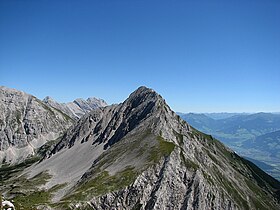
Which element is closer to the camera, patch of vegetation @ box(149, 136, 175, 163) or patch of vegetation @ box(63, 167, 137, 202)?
patch of vegetation @ box(63, 167, 137, 202)

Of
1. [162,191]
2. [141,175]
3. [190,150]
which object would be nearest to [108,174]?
[141,175]

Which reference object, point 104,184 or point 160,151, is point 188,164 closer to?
point 160,151

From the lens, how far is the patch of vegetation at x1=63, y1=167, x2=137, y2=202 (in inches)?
4911

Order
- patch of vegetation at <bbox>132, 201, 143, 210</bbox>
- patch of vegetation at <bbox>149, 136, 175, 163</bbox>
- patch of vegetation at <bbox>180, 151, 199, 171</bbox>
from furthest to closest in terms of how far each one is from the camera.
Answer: patch of vegetation at <bbox>180, 151, 199, 171</bbox> → patch of vegetation at <bbox>149, 136, 175, 163</bbox> → patch of vegetation at <bbox>132, 201, 143, 210</bbox>

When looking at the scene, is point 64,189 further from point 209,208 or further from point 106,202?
point 209,208

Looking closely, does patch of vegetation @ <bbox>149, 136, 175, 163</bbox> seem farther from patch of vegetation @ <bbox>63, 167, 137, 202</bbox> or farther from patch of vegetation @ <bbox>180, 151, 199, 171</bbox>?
patch of vegetation @ <bbox>63, 167, 137, 202</bbox>

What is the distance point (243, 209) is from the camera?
611 feet

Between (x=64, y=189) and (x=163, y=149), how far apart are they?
66113mm

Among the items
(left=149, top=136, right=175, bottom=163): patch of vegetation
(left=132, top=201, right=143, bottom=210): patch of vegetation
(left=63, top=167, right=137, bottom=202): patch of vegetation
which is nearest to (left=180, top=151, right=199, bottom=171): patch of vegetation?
(left=149, top=136, right=175, bottom=163): patch of vegetation

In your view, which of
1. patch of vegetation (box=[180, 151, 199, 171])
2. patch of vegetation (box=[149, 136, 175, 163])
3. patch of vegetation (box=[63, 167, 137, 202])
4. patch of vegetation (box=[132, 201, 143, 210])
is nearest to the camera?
patch of vegetation (box=[63, 167, 137, 202])

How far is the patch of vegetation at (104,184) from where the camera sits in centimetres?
12475

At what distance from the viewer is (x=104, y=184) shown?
134250 millimetres

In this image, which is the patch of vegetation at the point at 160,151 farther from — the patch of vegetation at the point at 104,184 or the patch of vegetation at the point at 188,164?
the patch of vegetation at the point at 104,184

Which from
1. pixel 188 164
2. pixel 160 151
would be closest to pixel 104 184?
pixel 160 151
